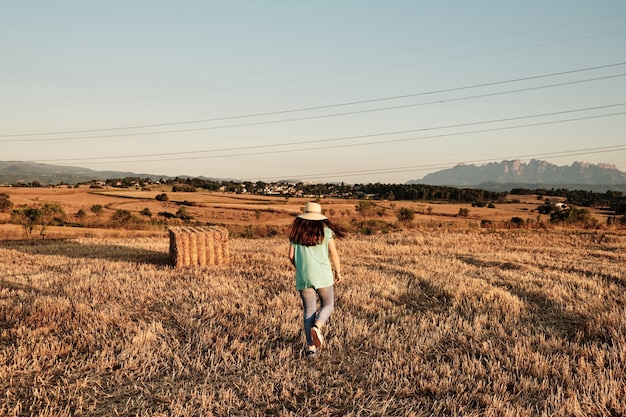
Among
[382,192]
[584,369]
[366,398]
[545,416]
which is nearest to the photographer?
[545,416]

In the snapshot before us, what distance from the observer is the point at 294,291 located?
393 inches

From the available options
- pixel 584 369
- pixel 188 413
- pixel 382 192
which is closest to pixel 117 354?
pixel 188 413

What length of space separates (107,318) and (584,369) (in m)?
7.57

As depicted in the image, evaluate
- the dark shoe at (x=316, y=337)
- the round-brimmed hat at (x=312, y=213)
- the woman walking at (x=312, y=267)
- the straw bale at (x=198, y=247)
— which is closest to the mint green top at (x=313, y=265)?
the woman walking at (x=312, y=267)

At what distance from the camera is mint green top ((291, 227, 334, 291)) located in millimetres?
6109

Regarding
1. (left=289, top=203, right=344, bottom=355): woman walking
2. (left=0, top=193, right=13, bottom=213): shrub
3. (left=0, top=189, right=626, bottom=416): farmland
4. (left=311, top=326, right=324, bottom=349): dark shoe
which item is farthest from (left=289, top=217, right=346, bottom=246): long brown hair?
(left=0, top=193, right=13, bottom=213): shrub

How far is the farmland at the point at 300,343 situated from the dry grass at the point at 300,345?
0.09 feet

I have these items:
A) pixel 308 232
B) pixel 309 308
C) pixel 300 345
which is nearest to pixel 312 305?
pixel 309 308

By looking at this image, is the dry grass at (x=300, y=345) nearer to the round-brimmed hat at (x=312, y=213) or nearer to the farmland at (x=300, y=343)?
the farmland at (x=300, y=343)

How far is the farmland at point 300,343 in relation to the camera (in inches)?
191

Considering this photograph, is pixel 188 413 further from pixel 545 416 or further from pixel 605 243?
pixel 605 243

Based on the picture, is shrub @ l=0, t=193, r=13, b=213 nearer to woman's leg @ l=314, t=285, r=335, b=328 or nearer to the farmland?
the farmland

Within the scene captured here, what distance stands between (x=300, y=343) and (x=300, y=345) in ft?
0.27

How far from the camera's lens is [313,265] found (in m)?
6.13
